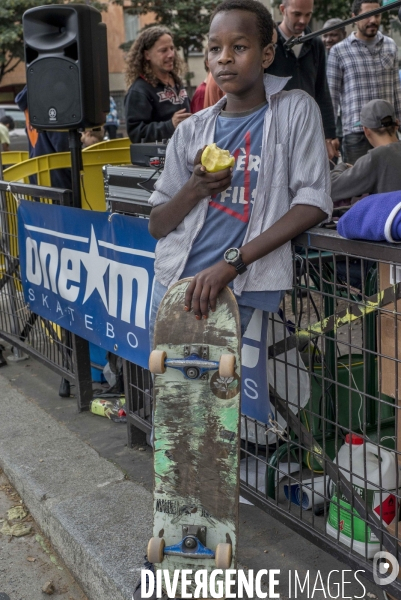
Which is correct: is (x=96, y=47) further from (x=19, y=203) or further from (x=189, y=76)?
(x=189, y=76)

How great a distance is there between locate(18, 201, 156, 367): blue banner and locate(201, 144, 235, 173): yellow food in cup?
92cm

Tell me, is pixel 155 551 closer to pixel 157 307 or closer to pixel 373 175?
pixel 157 307

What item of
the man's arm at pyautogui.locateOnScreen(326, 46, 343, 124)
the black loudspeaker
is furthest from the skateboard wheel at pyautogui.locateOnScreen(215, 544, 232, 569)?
the man's arm at pyautogui.locateOnScreen(326, 46, 343, 124)

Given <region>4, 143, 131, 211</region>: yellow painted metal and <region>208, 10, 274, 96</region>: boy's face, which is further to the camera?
<region>4, 143, 131, 211</region>: yellow painted metal

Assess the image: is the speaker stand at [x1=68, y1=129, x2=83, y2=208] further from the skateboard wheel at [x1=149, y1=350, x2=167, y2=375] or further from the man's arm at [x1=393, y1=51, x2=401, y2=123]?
the man's arm at [x1=393, y1=51, x2=401, y2=123]

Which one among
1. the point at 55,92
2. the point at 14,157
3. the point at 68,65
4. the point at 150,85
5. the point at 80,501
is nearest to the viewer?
the point at 80,501

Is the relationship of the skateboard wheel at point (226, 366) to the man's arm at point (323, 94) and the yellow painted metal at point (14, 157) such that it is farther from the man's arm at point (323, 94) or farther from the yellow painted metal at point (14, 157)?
the yellow painted metal at point (14, 157)

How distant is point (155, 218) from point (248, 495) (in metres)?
1.21

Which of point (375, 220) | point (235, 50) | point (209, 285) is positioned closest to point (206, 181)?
point (209, 285)

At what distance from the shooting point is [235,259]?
2.51 metres

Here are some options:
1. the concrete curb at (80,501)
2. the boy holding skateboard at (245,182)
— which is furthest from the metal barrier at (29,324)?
the boy holding skateboard at (245,182)

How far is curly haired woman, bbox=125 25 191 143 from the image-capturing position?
5.41 meters

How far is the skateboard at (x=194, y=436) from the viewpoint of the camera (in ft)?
8.29

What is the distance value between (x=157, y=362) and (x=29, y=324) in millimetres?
2954
